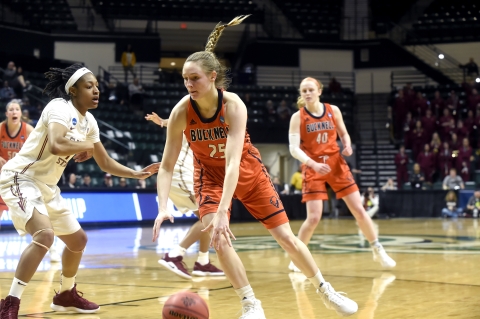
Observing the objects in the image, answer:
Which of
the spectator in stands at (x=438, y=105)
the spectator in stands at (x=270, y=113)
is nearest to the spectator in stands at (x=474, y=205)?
the spectator in stands at (x=438, y=105)

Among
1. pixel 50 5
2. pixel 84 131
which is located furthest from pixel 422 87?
pixel 84 131

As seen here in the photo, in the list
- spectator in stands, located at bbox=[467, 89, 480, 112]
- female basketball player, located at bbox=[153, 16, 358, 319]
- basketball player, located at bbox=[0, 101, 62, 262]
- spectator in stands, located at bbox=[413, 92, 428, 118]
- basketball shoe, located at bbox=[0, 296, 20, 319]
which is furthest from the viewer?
spectator in stands, located at bbox=[413, 92, 428, 118]

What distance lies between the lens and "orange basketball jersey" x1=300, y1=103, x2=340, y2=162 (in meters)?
8.03

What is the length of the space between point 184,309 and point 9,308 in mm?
1346

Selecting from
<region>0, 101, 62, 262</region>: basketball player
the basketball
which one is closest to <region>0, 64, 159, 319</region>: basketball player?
the basketball

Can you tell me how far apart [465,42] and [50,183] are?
26.6 m

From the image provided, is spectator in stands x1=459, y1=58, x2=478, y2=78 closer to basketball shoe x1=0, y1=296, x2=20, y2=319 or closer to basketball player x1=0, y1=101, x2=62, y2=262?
basketball player x1=0, y1=101, x2=62, y2=262

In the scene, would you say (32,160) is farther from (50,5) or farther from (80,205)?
(50,5)

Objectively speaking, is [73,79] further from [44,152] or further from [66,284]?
[66,284]

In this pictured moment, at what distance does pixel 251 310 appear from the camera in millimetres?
4691

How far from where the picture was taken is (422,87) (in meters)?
27.3

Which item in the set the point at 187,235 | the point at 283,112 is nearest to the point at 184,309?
the point at 187,235

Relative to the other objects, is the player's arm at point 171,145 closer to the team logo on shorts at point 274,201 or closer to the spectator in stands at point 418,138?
the team logo on shorts at point 274,201

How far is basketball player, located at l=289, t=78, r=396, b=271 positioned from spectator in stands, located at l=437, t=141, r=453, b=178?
14.8 m
